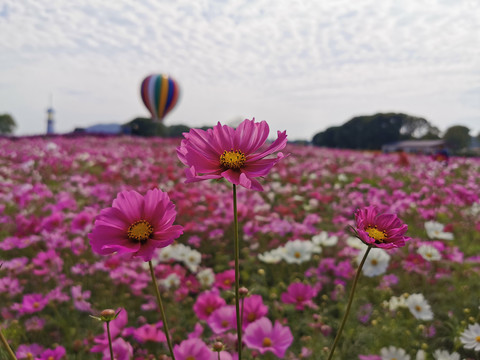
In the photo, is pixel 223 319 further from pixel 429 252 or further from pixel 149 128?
pixel 149 128

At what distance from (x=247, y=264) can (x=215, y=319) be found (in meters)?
1.43

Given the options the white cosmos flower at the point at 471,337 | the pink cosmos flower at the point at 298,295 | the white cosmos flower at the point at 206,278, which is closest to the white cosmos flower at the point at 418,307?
the white cosmos flower at the point at 471,337

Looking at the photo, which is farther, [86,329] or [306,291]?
[86,329]

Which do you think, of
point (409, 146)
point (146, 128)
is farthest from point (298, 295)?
point (146, 128)

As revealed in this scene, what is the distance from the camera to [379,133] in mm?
27062

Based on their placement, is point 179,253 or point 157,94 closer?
point 179,253

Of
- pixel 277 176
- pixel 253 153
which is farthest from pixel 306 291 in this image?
pixel 277 176

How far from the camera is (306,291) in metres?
1.46

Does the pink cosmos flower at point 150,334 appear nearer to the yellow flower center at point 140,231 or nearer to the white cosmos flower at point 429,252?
the yellow flower center at point 140,231

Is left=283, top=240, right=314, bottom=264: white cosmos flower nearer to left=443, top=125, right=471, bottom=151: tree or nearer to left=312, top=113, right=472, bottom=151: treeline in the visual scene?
left=312, top=113, right=472, bottom=151: treeline

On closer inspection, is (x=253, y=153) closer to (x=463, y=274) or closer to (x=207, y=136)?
(x=207, y=136)

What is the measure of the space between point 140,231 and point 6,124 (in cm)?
5183

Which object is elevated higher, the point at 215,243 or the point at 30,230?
the point at 30,230

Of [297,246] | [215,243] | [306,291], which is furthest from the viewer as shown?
[215,243]
